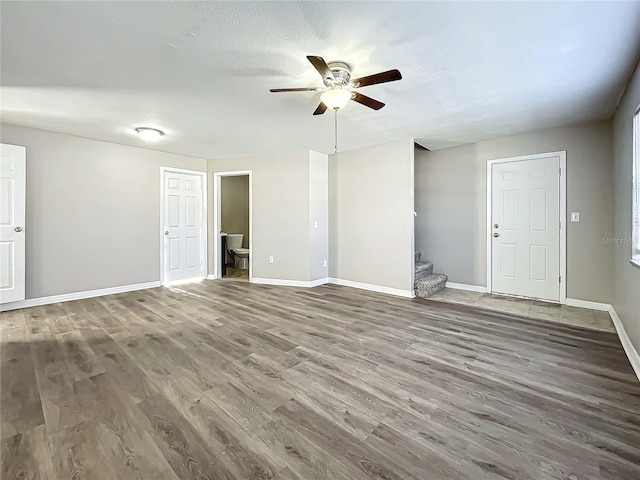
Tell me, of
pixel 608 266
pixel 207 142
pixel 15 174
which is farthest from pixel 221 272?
pixel 608 266

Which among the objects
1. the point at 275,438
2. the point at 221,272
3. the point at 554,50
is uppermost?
the point at 554,50

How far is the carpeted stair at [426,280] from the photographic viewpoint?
453 cm

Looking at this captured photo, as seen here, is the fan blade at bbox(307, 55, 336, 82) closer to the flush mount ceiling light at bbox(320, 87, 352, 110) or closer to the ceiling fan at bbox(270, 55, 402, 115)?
the ceiling fan at bbox(270, 55, 402, 115)

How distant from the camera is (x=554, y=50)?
2191 mm

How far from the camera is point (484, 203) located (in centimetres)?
475

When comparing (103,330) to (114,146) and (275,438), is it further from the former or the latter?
(114,146)

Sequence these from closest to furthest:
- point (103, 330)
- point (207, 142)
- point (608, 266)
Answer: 1. point (103, 330)
2. point (608, 266)
3. point (207, 142)

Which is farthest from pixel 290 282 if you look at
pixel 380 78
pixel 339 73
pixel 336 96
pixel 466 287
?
pixel 380 78

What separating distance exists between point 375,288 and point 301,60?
364cm

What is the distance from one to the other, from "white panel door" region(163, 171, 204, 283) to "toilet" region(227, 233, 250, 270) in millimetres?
1339

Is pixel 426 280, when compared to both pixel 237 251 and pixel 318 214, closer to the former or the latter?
pixel 318 214

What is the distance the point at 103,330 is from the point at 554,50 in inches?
191

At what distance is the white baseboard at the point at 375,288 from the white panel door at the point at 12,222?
15.0 feet

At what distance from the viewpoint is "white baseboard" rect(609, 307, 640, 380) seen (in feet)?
7.51
